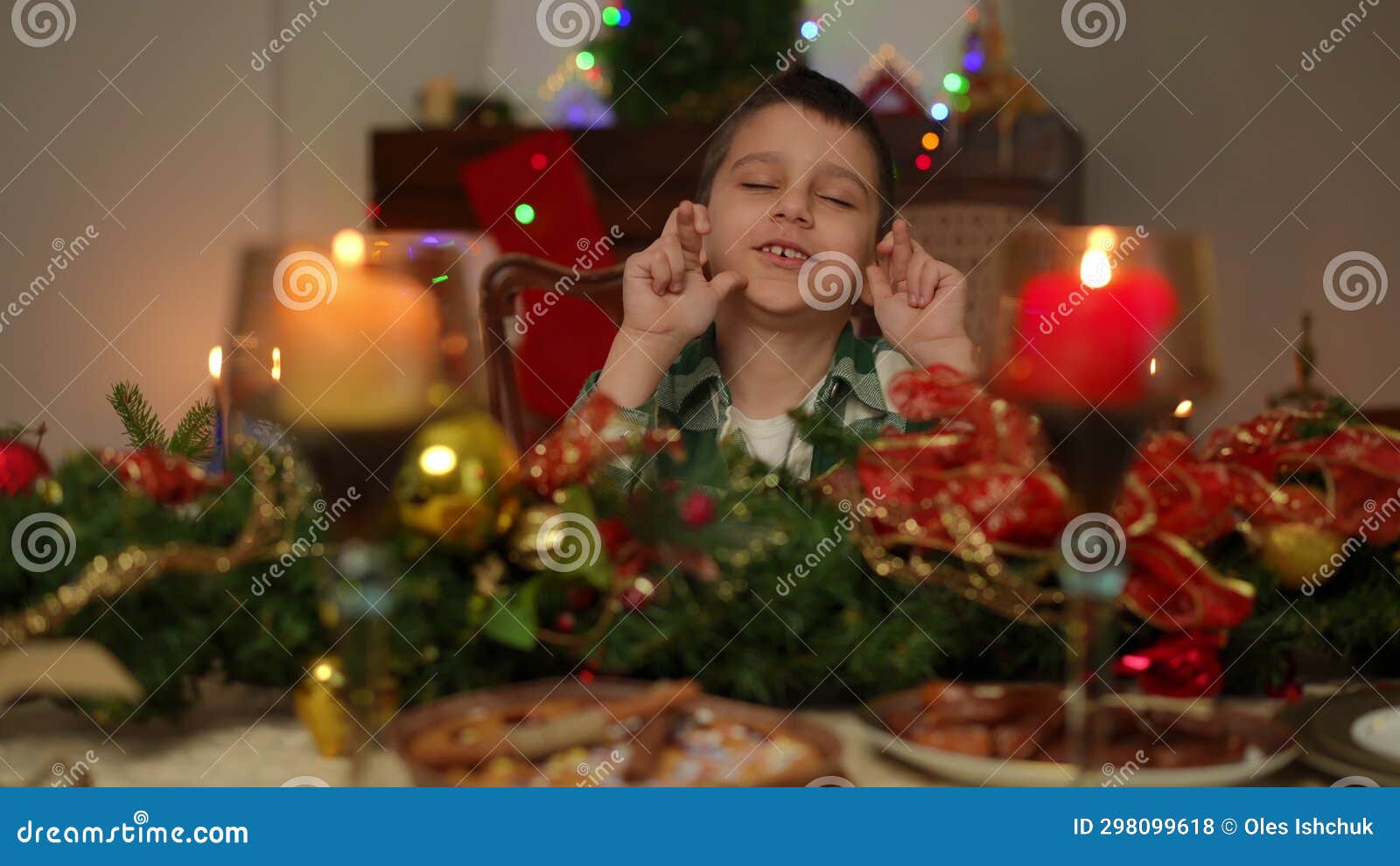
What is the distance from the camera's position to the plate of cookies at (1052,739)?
502mm

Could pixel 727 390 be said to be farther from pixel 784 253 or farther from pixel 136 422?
pixel 136 422

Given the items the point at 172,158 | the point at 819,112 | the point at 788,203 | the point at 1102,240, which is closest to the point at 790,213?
the point at 788,203

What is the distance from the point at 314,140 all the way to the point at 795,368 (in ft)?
6.07

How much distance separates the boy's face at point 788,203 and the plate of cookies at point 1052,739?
2.15 ft

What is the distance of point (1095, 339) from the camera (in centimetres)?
62

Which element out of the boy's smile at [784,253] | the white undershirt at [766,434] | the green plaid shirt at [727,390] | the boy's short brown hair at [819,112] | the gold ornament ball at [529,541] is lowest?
the gold ornament ball at [529,541]

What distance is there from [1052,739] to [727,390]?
737 millimetres

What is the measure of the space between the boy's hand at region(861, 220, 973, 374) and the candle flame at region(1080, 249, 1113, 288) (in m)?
0.36

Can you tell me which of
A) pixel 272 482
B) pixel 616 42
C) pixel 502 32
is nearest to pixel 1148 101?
pixel 616 42

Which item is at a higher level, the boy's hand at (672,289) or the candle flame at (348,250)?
the boy's hand at (672,289)

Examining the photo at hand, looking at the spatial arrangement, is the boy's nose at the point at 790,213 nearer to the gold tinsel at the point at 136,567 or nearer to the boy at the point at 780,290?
the boy at the point at 780,290

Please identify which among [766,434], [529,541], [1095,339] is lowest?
[529,541]

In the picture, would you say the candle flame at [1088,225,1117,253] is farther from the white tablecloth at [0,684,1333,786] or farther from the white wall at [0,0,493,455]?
the white wall at [0,0,493,455]

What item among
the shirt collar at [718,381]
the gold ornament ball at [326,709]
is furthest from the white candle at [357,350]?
the shirt collar at [718,381]
